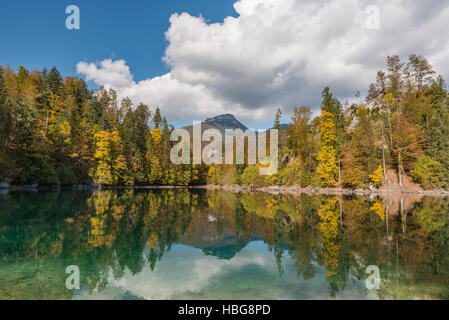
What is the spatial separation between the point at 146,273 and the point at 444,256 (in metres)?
9.54

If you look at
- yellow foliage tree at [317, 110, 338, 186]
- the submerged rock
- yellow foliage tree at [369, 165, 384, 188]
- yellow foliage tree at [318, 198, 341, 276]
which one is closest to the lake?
yellow foliage tree at [318, 198, 341, 276]

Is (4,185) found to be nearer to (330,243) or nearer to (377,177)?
(330,243)

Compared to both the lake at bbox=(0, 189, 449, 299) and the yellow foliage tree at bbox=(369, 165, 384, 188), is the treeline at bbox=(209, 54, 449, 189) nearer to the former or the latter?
the yellow foliage tree at bbox=(369, 165, 384, 188)

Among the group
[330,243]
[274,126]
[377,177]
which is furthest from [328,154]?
[330,243]

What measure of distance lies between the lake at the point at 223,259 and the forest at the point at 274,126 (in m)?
26.2

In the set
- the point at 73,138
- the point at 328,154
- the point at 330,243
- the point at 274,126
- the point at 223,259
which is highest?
the point at 274,126

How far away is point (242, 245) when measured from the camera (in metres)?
10.9

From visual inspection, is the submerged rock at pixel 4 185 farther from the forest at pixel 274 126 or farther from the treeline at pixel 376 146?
the treeline at pixel 376 146

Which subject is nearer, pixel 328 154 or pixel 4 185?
pixel 4 185

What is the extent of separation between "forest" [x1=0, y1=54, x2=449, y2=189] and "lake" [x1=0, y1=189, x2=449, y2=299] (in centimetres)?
2619

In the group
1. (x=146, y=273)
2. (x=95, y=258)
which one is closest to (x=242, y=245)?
(x=146, y=273)

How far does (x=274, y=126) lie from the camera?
53281mm

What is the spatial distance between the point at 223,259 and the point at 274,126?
46.6 metres
